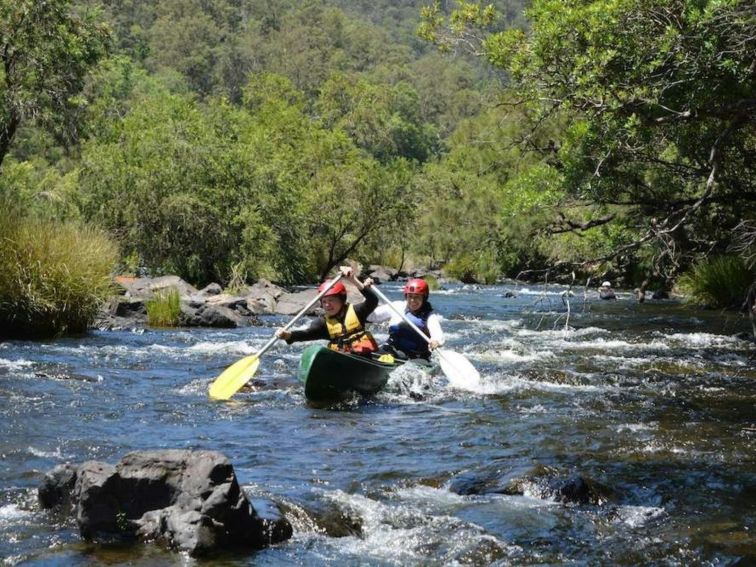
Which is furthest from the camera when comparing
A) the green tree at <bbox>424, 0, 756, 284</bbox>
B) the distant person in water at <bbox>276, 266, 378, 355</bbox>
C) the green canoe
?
the distant person in water at <bbox>276, 266, 378, 355</bbox>

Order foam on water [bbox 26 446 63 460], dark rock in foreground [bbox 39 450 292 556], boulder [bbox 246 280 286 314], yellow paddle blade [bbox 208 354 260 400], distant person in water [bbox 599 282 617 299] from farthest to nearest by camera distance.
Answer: distant person in water [bbox 599 282 617 299], boulder [bbox 246 280 286 314], yellow paddle blade [bbox 208 354 260 400], foam on water [bbox 26 446 63 460], dark rock in foreground [bbox 39 450 292 556]

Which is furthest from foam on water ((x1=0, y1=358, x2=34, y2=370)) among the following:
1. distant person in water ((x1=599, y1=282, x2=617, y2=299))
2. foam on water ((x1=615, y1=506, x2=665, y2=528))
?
distant person in water ((x1=599, y1=282, x2=617, y2=299))

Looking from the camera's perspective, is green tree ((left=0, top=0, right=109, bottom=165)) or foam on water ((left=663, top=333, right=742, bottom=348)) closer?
foam on water ((left=663, top=333, right=742, bottom=348))

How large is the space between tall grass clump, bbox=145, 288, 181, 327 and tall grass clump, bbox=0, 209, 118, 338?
96.2 inches

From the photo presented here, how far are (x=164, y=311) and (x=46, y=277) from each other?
3781 millimetres

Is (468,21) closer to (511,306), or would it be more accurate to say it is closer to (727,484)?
(727,484)

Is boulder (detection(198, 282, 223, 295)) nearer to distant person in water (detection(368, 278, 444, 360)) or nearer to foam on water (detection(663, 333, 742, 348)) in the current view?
foam on water (detection(663, 333, 742, 348))

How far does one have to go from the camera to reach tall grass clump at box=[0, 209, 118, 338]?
47.1ft

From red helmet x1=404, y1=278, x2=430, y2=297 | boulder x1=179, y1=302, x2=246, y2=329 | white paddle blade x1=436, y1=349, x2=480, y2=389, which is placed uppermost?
red helmet x1=404, y1=278, x2=430, y2=297

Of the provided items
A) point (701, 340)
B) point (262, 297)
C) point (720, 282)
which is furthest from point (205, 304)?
point (720, 282)

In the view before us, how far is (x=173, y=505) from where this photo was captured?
5441mm

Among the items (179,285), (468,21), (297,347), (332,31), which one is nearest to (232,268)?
(179,285)

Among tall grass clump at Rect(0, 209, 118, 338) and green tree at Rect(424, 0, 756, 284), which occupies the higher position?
green tree at Rect(424, 0, 756, 284)

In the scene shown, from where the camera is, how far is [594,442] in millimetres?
8188
